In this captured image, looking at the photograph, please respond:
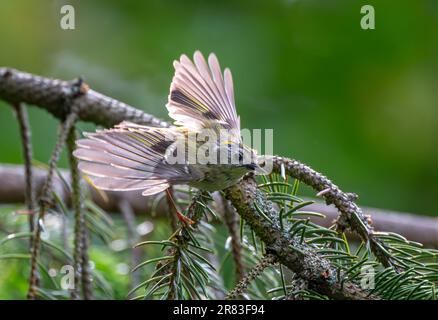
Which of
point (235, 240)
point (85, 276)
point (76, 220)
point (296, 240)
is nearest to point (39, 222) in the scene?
point (76, 220)

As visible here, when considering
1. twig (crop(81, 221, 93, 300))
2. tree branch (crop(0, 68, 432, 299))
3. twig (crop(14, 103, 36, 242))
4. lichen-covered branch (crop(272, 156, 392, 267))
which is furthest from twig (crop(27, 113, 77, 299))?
lichen-covered branch (crop(272, 156, 392, 267))

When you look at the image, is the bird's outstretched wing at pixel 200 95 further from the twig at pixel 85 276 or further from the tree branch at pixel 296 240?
the twig at pixel 85 276

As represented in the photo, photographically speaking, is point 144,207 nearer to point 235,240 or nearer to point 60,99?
point 60,99

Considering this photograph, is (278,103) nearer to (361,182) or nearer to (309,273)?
(361,182)

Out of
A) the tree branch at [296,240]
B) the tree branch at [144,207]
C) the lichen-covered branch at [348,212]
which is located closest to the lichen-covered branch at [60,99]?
the tree branch at [296,240]

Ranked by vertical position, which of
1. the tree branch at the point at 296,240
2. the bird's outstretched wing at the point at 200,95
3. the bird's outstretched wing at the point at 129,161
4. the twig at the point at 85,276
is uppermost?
the bird's outstretched wing at the point at 200,95

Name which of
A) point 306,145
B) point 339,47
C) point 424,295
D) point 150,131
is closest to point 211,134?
point 150,131
